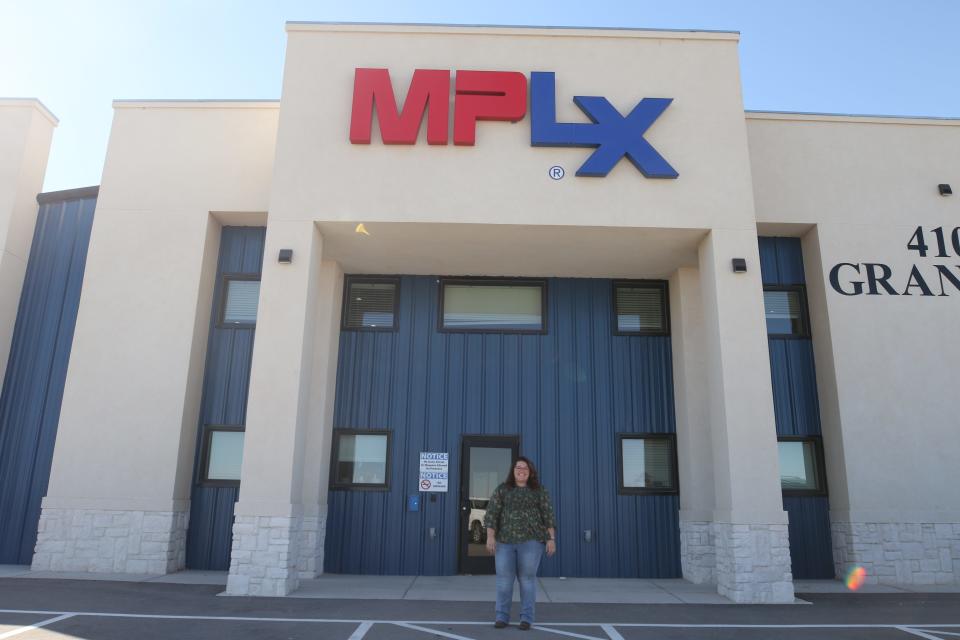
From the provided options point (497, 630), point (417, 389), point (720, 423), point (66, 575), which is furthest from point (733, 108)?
point (66, 575)

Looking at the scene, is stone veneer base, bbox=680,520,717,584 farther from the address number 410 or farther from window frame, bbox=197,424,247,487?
window frame, bbox=197,424,247,487

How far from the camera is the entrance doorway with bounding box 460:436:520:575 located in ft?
36.9

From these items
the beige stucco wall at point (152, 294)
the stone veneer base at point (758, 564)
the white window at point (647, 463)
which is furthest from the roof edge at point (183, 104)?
the stone veneer base at point (758, 564)

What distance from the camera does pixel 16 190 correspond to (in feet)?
40.4

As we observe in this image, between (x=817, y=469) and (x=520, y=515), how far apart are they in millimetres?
6582

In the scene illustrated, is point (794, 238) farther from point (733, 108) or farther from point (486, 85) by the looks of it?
point (486, 85)

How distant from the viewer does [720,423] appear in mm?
9836

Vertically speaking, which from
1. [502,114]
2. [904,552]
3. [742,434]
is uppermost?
[502,114]

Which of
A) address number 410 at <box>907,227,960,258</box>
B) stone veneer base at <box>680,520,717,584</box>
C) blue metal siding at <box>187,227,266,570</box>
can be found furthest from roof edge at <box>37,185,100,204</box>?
address number 410 at <box>907,227,960,258</box>

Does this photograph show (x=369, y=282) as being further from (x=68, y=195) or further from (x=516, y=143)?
(x=68, y=195)

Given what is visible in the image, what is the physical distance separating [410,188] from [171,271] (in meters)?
4.40

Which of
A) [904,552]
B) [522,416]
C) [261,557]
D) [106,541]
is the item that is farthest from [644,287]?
[106,541]

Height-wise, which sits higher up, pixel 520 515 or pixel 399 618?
pixel 520 515

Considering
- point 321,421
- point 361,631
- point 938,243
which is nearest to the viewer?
point 361,631
